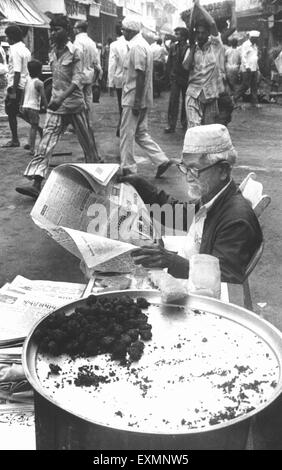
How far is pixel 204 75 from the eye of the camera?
656 cm

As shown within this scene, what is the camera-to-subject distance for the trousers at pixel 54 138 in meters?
5.57

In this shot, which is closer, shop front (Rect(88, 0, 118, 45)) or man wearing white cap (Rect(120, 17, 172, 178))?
man wearing white cap (Rect(120, 17, 172, 178))

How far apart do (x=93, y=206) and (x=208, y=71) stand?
3873mm

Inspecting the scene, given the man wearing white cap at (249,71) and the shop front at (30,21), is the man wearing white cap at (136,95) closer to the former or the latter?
the shop front at (30,21)

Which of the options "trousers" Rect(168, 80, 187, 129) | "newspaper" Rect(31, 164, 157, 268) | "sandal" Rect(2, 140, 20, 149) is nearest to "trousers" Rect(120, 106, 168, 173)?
"sandal" Rect(2, 140, 20, 149)

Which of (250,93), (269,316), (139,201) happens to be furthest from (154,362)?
(250,93)

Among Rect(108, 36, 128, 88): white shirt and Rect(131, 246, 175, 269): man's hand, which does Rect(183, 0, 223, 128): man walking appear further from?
Rect(131, 246, 175, 269): man's hand

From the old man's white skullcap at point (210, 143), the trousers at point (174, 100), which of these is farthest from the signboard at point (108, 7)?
the old man's white skullcap at point (210, 143)

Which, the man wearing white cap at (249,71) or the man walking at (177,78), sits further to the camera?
the man wearing white cap at (249,71)

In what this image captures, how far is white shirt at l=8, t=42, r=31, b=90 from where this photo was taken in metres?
7.89

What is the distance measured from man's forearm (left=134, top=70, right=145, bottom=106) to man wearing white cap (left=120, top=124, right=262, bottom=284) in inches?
154

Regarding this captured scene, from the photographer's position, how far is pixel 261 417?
1436mm

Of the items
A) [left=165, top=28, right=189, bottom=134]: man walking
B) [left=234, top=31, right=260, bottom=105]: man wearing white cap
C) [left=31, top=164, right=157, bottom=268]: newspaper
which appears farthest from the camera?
[left=234, top=31, right=260, bottom=105]: man wearing white cap

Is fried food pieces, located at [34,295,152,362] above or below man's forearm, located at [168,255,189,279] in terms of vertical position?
above
